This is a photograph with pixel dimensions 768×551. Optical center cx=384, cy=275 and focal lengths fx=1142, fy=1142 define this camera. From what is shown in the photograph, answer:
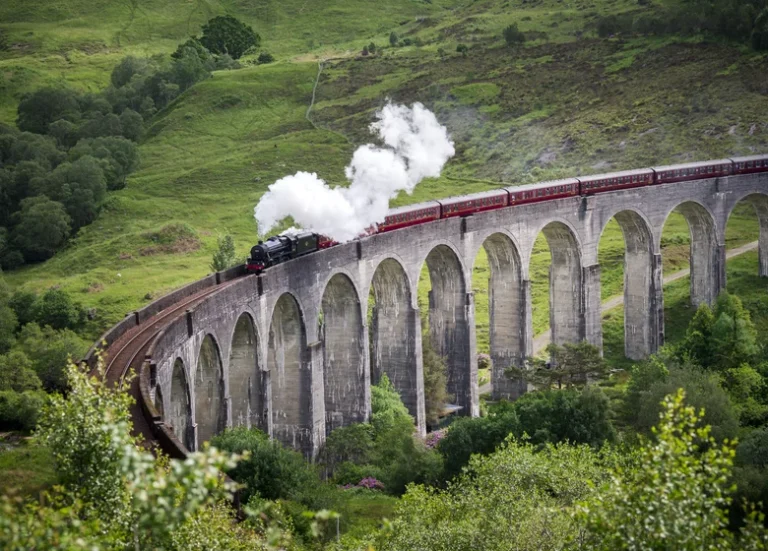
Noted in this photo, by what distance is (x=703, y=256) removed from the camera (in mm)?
80125

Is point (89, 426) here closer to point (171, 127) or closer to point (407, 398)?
point (407, 398)

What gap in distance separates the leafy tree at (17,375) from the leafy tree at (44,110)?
242 ft

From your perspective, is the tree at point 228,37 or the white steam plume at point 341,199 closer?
the white steam plume at point 341,199

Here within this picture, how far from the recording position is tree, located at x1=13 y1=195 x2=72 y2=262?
320 ft

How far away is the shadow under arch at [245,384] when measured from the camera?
5250 centimetres

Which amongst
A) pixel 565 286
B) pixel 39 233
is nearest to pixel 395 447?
pixel 565 286

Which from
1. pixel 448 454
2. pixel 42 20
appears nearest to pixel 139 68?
pixel 42 20

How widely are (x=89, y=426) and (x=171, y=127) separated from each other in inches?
4262

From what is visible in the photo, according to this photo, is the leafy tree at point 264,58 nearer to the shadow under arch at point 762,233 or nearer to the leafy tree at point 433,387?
the shadow under arch at point 762,233

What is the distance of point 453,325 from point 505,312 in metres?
4.67

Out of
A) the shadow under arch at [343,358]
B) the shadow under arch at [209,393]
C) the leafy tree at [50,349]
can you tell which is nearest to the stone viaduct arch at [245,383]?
the shadow under arch at [209,393]

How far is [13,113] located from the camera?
5399 inches

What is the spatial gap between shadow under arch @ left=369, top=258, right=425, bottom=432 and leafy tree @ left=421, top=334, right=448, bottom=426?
123cm

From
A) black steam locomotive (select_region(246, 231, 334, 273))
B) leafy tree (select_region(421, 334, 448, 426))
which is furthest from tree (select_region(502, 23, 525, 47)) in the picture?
black steam locomotive (select_region(246, 231, 334, 273))
